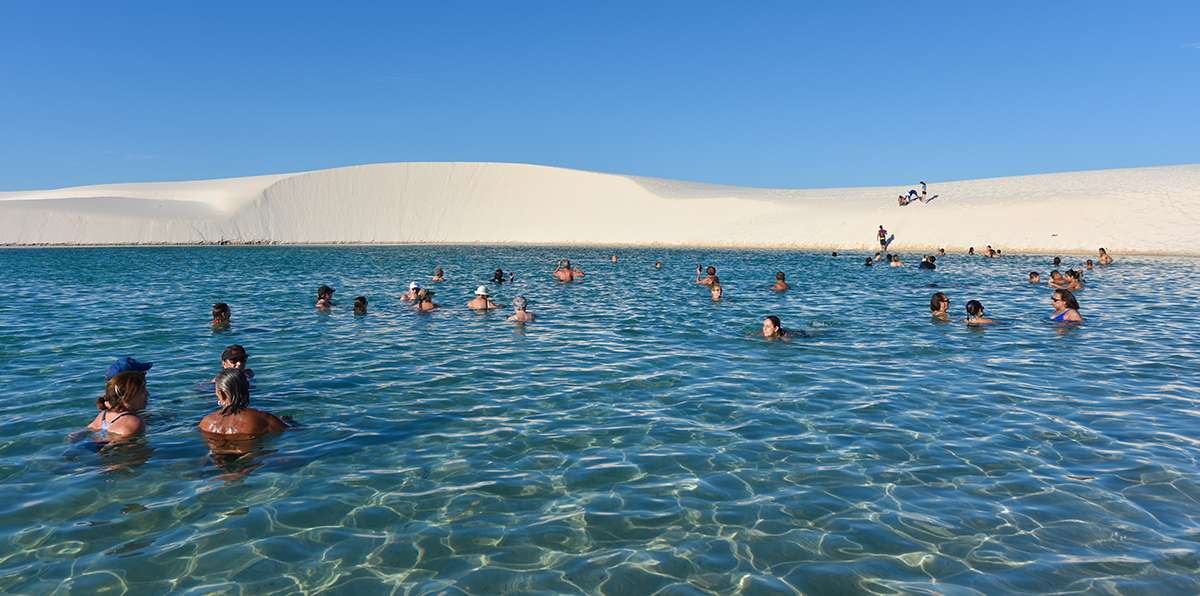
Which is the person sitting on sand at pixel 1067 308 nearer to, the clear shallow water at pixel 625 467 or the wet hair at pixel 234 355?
the clear shallow water at pixel 625 467

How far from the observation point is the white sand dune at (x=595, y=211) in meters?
56.8

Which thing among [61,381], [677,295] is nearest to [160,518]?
[61,381]

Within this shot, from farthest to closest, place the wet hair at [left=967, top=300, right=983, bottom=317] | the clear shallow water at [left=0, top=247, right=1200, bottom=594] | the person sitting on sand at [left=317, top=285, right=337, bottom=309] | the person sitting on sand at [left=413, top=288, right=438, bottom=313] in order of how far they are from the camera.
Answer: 1. the person sitting on sand at [left=317, top=285, right=337, bottom=309]
2. the person sitting on sand at [left=413, top=288, right=438, bottom=313]
3. the wet hair at [left=967, top=300, right=983, bottom=317]
4. the clear shallow water at [left=0, top=247, right=1200, bottom=594]

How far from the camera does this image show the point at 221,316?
16359 mm

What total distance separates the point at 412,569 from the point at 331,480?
214cm

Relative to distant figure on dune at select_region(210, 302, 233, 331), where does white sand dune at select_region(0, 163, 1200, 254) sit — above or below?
above

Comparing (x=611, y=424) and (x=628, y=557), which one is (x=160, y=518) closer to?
(x=628, y=557)

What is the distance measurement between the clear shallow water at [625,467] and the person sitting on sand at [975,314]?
68 cm

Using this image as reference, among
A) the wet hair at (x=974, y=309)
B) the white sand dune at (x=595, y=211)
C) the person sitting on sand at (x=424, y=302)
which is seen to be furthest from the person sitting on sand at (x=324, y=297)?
the white sand dune at (x=595, y=211)

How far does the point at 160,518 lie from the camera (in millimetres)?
6121

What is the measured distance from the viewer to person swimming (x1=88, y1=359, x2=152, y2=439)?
8.19 meters

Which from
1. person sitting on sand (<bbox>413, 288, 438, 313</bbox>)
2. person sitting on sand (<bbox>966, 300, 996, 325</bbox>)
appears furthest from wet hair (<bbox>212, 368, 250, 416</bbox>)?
person sitting on sand (<bbox>966, 300, 996, 325</bbox>)

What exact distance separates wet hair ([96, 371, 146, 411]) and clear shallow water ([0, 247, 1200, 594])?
1.66ft

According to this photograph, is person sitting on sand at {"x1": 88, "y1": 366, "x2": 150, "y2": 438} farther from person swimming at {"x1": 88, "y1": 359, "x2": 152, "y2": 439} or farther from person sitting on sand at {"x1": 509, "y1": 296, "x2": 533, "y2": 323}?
person sitting on sand at {"x1": 509, "y1": 296, "x2": 533, "y2": 323}
